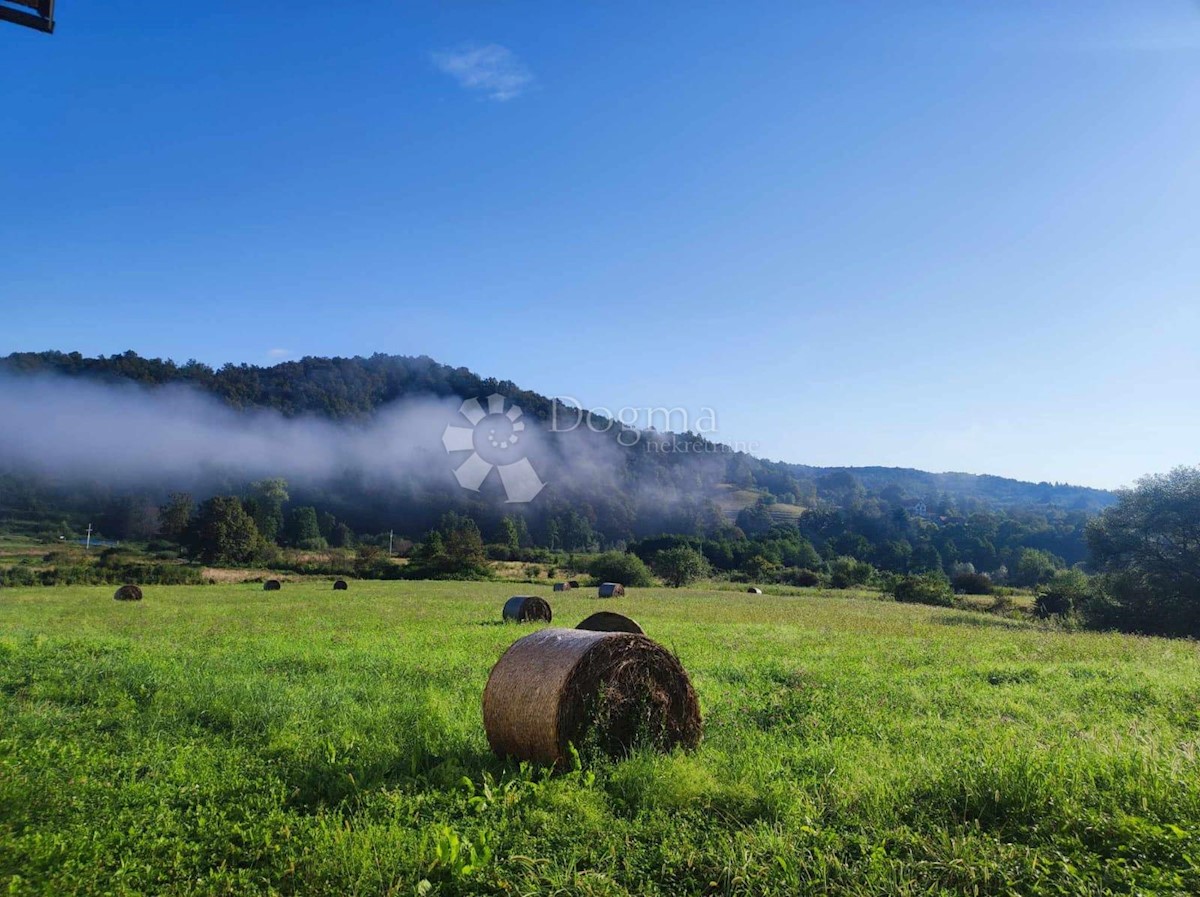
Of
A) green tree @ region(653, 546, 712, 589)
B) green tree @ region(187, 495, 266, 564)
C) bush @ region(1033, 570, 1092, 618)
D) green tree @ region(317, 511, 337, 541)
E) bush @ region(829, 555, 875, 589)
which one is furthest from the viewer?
green tree @ region(317, 511, 337, 541)

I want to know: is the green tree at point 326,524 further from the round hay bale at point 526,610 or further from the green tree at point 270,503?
the round hay bale at point 526,610

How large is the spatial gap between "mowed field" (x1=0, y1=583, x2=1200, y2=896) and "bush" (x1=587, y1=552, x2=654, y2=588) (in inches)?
1988

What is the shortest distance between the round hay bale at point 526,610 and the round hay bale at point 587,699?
14.0 m

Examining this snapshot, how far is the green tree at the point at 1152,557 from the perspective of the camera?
2997 cm

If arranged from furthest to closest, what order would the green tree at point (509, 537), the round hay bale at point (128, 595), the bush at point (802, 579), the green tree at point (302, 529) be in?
the green tree at point (302, 529) → the green tree at point (509, 537) → the bush at point (802, 579) → the round hay bale at point (128, 595)

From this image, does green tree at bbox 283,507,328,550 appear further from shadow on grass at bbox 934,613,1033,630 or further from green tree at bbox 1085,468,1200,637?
green tree at bbox 1085,468,1200,637

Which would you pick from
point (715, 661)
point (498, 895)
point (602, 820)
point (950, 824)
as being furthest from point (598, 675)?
point (715, 661)

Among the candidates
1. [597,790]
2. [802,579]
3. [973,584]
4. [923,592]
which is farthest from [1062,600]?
[597,790]

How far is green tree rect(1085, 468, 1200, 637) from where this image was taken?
29969mm

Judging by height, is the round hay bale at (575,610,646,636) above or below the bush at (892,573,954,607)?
above

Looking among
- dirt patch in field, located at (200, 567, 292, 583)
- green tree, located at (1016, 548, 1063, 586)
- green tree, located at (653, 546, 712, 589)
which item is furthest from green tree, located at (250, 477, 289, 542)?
green tree, located at (1016, 548, 1063, 586)

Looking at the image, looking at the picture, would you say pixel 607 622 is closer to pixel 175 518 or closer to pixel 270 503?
pixel 175 518

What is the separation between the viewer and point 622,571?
6253cm

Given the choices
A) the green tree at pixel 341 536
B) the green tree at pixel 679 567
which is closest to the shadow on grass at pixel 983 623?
the green tree at pixel 679 567
